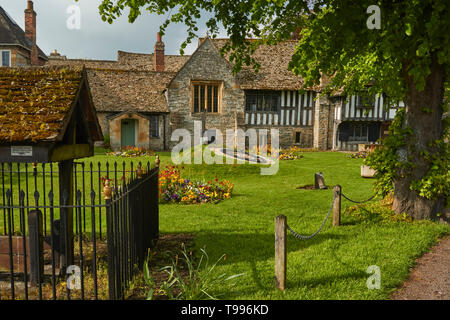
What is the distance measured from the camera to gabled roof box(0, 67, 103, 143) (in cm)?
399

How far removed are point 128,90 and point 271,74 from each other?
36.8 ft

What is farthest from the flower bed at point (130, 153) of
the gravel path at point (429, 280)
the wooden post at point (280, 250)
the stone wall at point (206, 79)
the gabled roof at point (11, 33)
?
the gravel path at point (429, 280)

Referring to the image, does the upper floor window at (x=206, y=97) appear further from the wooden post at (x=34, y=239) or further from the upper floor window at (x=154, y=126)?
the wooden post at (x=34, y=239)

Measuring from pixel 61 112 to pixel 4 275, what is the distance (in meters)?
2.70

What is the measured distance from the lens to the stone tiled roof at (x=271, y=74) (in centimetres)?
2636

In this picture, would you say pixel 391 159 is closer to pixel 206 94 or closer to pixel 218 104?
pixel 218 104

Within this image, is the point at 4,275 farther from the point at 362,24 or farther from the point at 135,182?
the point at 362,24

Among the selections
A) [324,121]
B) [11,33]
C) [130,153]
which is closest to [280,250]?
[130,153]

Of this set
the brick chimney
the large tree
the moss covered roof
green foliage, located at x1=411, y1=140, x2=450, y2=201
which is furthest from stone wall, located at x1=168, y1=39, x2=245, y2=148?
the moss covered roof

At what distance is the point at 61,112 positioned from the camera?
13.9 feet

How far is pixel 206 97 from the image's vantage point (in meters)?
26.7

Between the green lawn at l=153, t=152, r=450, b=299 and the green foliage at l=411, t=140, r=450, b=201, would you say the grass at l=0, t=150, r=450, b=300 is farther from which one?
the green foliage at l=411, t=140, r=450, b=201
